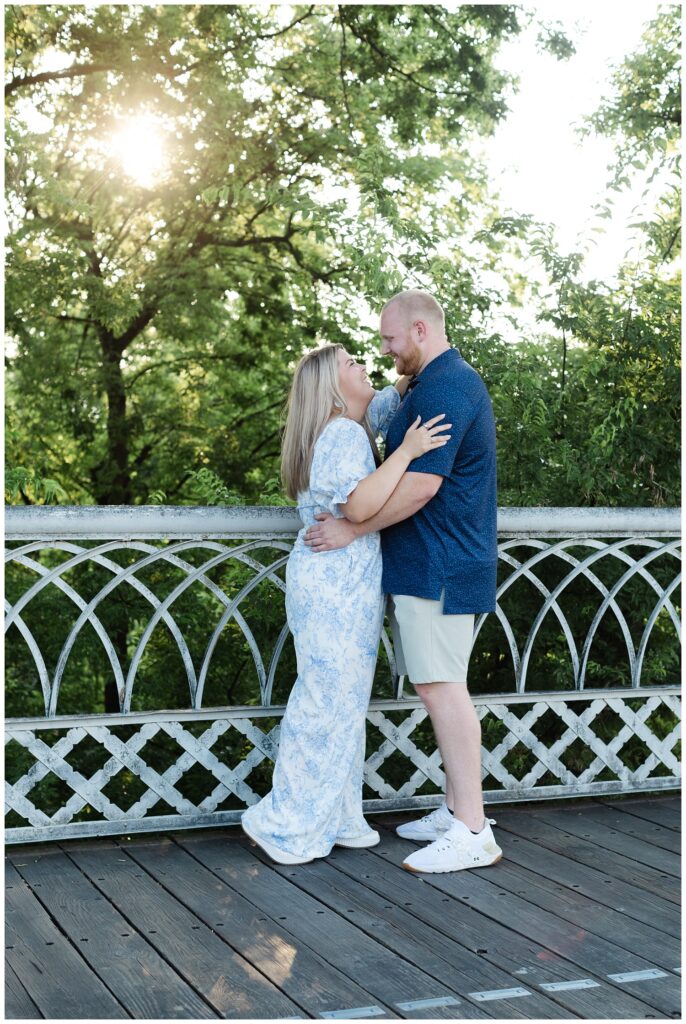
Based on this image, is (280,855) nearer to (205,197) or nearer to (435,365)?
(435,365)

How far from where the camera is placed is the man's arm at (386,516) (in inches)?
124

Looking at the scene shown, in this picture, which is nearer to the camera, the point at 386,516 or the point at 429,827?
the point at 386,516

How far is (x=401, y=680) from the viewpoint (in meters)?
3.77

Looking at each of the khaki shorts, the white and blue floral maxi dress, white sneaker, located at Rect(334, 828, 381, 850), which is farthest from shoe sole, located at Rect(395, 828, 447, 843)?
the khaki shorts

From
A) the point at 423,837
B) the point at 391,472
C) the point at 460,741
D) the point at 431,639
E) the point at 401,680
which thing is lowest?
the point at 423,837

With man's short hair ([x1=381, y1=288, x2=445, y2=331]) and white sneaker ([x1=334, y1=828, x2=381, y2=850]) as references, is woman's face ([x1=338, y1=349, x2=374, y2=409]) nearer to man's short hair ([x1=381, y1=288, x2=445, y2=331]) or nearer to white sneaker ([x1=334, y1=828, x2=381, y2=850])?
man's short hair ([x1=381, y1=288, x2=445, y2=331])

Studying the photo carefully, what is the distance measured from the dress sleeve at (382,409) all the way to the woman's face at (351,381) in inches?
7.0

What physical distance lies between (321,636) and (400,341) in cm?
93

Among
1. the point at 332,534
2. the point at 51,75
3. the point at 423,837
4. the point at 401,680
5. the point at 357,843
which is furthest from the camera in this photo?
the point at 51,75

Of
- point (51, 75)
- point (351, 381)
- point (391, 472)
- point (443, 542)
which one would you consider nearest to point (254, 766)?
point (443, 542)

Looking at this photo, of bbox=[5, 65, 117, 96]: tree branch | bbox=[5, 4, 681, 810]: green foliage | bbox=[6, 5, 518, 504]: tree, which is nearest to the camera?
bbox=[5, 4, 681, 810]: green foliage

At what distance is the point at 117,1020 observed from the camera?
226cm

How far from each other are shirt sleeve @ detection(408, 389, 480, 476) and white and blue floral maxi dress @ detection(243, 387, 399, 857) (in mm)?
189

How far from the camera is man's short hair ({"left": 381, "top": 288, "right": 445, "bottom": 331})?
3.29 m
